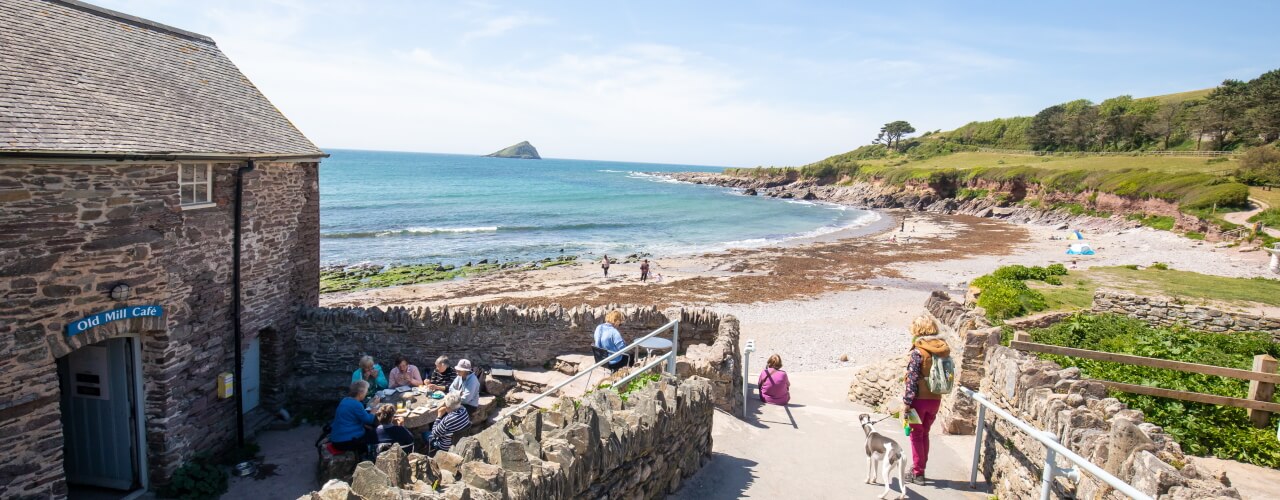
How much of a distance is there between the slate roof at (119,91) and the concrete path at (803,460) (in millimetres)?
8289

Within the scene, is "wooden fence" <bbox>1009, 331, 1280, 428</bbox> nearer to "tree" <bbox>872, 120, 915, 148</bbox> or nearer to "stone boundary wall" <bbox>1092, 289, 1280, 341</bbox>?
"stone boundary wall" <bbox>1092, 289, 1280, 341</bbox>

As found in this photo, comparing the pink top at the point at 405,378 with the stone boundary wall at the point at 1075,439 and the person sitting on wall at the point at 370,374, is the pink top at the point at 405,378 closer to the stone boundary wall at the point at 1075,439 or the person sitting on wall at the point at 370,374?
the person sitting on wall at the point at 370,374

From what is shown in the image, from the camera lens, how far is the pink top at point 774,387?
10594 millimetres

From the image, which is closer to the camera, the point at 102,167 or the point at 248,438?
the point at 102,167

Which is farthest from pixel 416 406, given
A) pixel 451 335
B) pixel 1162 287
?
pixel 1162 287

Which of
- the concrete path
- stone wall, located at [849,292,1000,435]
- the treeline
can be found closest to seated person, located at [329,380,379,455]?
the concrete path

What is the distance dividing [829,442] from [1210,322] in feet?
39.2

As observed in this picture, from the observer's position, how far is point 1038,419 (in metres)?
6.23

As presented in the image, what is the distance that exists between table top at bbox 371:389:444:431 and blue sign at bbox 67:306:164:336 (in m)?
3.24

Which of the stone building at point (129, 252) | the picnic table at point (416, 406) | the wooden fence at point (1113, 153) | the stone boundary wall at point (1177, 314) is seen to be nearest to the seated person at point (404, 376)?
the picnic table at point (416, 406)

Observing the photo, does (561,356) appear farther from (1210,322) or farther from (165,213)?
(1210,322)

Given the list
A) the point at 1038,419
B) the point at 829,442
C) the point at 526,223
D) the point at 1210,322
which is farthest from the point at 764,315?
the point at 526,223

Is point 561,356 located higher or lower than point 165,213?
lower

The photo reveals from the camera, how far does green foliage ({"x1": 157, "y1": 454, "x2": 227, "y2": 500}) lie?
9281 millimetres
